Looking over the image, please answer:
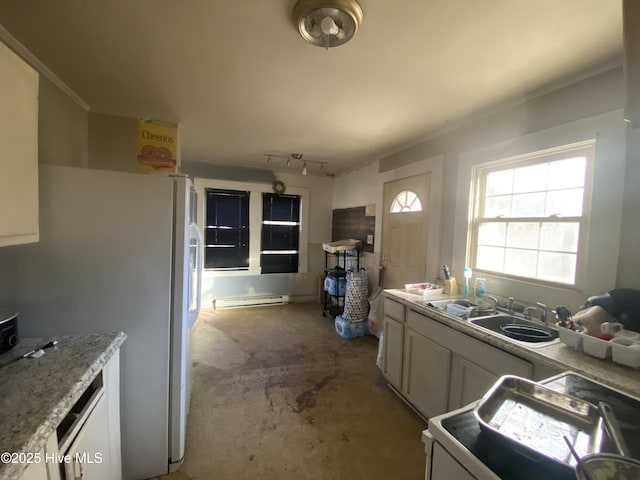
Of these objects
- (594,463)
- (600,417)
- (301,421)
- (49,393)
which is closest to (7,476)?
(49,393)

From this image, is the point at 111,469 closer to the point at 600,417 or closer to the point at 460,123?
the point at 600,417

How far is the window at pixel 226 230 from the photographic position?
4.46m

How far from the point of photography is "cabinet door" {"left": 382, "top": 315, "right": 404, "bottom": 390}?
7.35ft

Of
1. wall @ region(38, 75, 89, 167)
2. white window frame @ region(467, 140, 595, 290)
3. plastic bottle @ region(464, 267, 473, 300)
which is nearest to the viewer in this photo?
white window frame @ region(467, 140, 595, 290)

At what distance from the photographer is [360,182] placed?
4.15 meters

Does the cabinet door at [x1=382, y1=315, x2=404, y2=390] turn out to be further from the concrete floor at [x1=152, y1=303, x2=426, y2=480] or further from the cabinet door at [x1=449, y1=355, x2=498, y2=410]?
the cabinet door at [x1=449, y1=355, x2=498, y2=410]

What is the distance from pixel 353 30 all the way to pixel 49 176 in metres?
1.62

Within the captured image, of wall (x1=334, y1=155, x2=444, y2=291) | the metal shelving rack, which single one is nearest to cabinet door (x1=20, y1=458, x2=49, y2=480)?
wall (x1=334, y1=155, x2=444, y2=291)

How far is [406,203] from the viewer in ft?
10.2

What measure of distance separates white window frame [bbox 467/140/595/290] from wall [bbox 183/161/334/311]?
3078 millimetres

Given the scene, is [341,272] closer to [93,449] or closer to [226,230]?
[226,230]

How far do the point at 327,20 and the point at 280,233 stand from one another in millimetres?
3891

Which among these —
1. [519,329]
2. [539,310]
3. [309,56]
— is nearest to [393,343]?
[519,329]

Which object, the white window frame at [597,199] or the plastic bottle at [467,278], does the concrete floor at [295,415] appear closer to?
the plastic bottle at [467,278]
